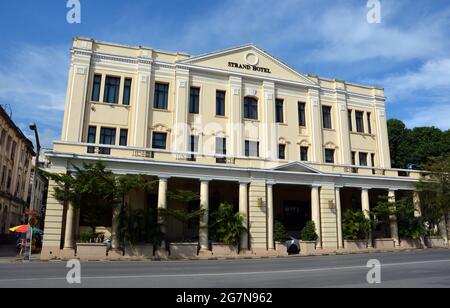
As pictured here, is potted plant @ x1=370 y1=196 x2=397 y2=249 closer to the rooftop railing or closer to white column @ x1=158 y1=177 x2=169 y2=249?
the rooftop railing

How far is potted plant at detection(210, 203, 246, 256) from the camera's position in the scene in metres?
23.9

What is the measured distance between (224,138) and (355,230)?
12.0 metres

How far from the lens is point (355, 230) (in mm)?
27875

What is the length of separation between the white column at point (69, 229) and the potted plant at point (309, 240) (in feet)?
48.2

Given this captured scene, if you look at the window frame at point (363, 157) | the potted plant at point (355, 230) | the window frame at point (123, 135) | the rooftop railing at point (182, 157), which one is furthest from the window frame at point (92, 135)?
the window frame at point (363, 157)

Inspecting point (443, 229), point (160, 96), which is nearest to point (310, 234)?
point (443, 229)

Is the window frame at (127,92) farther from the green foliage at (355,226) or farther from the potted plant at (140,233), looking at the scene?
the green foliage at (355,226)

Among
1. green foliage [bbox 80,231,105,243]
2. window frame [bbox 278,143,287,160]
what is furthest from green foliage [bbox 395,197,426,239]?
green foliage [bbox 80,231,105,243]

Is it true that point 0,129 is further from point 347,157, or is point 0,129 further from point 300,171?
point 347,157

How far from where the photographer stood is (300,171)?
90.3 feet

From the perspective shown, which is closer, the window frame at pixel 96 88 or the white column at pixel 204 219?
the white column at pixel 204 219

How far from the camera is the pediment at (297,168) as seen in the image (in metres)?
26.8

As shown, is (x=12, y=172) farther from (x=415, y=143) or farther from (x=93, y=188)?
(x=415, y=143)

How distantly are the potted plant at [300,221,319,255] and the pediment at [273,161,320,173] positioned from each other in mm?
3743
